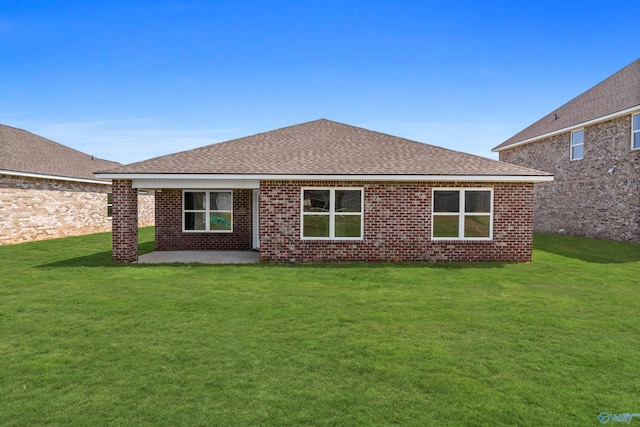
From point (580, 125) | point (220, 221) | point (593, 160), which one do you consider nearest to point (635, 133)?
point (593, 160)

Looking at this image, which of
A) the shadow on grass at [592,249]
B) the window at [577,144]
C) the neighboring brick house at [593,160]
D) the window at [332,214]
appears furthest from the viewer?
the window at [577,144]

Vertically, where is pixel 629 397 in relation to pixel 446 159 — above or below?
below

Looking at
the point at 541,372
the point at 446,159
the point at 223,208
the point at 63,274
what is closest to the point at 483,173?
the point at 446,159

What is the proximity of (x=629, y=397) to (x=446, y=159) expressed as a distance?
34.5 ft

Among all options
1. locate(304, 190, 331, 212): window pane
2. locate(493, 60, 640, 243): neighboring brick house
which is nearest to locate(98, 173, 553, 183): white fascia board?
locate(304, 190, 331, 212): window pane

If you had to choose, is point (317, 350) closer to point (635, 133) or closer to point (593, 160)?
point (635, 133)

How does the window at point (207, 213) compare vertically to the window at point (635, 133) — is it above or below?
below

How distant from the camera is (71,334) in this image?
6.29 meters

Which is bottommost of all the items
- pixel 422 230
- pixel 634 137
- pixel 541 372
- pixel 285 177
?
pixel 541 372

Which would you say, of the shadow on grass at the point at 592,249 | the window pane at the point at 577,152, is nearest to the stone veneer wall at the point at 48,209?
the shadow on grass at the point at 592,249

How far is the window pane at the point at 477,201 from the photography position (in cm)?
1317

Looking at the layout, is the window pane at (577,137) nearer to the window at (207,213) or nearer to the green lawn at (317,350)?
the green lawn at (317,350)

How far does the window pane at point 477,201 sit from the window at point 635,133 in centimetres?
1012

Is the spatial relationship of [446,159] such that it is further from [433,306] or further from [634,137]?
[634,137]
